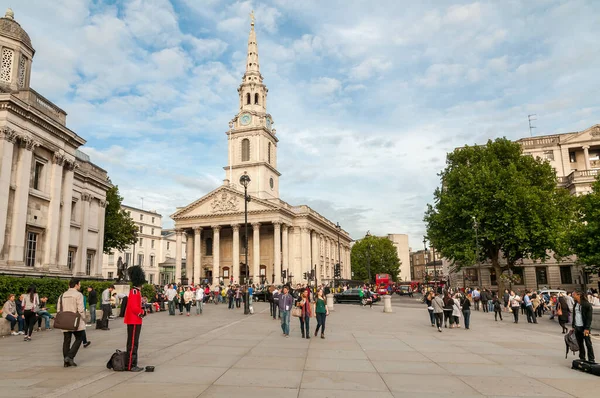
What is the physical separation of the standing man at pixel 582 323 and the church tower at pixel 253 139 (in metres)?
60.0

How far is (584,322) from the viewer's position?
9750 mm

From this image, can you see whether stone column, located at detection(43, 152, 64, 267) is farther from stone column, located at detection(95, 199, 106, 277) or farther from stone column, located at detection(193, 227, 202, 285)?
stone column, located at detection(193, 227, 202, 285)

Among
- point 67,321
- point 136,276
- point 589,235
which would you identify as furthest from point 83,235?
point 589,235

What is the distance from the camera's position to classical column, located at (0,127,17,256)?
71.1 feet

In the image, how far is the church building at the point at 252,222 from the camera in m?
62.2

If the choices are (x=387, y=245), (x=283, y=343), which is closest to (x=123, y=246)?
(x=283, y=343)

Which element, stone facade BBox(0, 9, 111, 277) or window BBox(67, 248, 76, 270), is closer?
stone facade BBox(0, 9, 111, 277)

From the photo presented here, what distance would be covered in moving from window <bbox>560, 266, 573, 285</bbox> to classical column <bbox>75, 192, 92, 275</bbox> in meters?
48.4

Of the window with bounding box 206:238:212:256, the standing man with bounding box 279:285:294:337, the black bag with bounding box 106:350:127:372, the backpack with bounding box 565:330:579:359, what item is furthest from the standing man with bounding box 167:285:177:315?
the window with bounding box 206:238:212:256

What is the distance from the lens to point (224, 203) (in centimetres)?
6397

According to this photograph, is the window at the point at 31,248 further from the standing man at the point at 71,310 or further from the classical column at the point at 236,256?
the classical column at the point at 236,256

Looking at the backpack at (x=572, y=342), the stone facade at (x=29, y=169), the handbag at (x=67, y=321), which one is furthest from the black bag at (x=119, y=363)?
the stone facade at (x=29, y=169)

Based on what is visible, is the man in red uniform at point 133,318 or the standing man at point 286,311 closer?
the man in red uniform at point 133,318

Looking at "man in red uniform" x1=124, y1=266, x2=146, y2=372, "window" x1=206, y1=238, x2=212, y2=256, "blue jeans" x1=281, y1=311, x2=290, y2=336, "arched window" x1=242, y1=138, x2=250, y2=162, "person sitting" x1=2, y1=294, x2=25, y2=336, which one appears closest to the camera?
"man in red uniform" x1=124, y1=266, x2=146, y2=372
